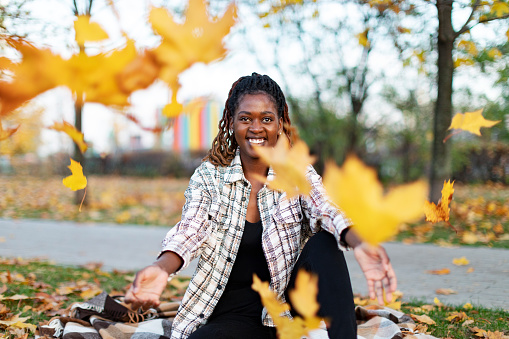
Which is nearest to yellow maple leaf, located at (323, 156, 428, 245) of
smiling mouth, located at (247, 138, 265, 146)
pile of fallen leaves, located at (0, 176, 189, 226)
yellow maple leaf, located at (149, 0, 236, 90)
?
yellow maple leaf, located at (149, 0, 236, 90)

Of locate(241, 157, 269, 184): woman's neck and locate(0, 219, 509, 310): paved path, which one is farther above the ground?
locate(241, 157, 269, 184): woman's neck

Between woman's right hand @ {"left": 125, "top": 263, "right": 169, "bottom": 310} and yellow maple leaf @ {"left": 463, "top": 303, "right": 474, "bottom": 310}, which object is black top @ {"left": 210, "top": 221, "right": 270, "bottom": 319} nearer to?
woman's right hand @ {"left": 125, "top": 263, "right": 169, "bottom": 310}

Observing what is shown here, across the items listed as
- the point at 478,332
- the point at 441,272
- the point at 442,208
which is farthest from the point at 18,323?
the point at 441,272

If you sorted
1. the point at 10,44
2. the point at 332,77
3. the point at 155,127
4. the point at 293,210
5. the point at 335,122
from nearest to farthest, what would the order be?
the point at 10,44 → the point at 155,127 → the point at 293,210 → the point at 332,77 → the point at 335,122

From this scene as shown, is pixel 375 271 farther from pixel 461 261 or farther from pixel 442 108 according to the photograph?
pixel 442 108

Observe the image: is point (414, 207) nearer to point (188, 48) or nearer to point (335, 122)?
point (188, 48)

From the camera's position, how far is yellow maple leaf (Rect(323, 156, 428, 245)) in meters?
1.09

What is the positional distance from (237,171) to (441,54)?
4.99 m

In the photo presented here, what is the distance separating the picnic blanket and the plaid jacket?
0.43 m

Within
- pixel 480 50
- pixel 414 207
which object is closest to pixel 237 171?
pixel 414 207

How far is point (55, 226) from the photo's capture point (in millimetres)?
7398

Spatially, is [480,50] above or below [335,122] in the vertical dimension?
above

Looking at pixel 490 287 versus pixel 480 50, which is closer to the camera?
pixel 490 287

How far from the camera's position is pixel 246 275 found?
2.29 metres
